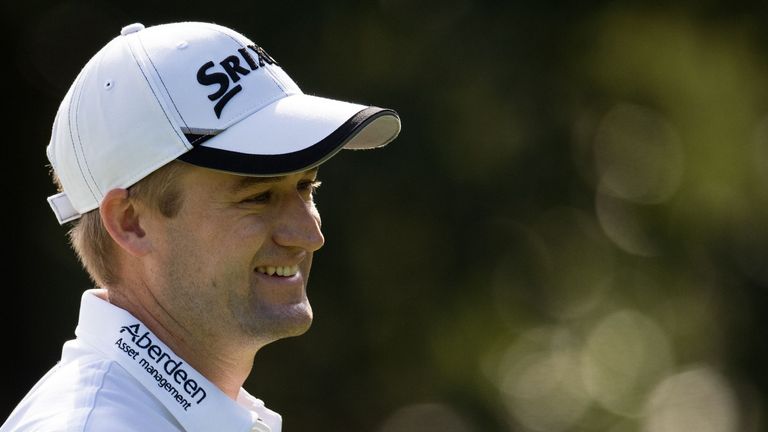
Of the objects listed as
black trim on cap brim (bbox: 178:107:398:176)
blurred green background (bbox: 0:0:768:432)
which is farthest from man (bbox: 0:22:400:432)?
blurred green background (bbox: 0:0:768:432)

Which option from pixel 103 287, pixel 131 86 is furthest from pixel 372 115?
pixel 103 287

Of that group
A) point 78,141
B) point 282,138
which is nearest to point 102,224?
point 78,141

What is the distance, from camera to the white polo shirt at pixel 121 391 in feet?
6.58

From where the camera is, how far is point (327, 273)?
7320 mm

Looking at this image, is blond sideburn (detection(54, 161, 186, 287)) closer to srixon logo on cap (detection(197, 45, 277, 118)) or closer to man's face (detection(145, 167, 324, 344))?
man's face (detection(145, 167, 324, 344))

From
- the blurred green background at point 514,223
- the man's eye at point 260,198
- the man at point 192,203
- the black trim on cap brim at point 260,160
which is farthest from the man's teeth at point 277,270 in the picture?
the blurred green background at point 514,223

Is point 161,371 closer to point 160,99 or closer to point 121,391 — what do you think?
point 121,391

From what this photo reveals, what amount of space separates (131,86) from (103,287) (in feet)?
1.34

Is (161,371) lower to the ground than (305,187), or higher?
lower

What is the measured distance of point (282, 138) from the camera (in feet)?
7.56

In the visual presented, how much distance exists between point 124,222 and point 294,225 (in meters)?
0.33

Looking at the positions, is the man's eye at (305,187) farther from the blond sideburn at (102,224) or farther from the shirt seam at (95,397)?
the shirt seam at (95,397)

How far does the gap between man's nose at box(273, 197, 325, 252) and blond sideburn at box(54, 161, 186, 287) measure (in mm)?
209

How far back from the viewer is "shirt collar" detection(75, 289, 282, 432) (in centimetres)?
216
